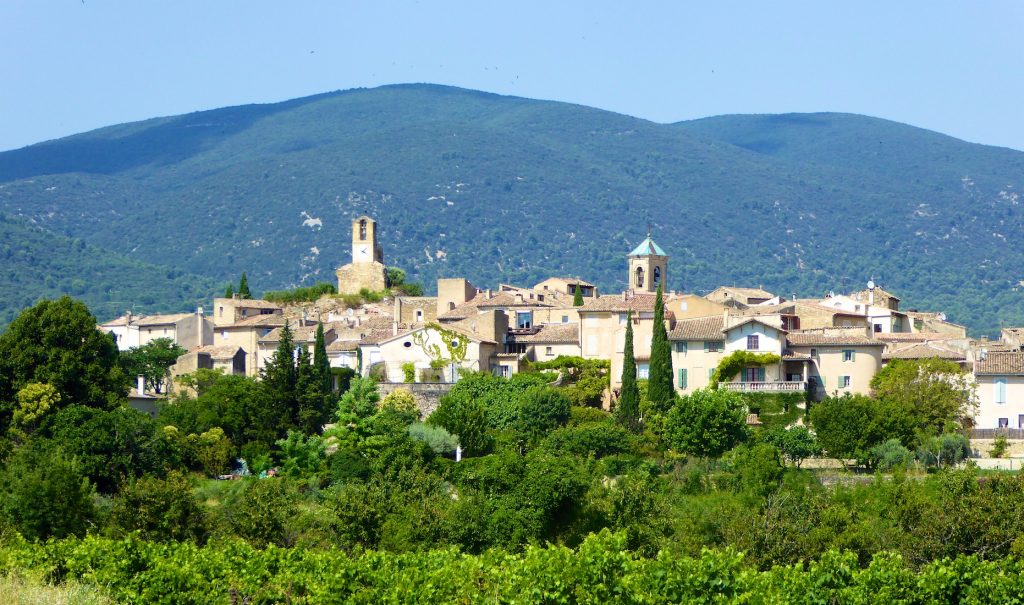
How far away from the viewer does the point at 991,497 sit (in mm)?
50750

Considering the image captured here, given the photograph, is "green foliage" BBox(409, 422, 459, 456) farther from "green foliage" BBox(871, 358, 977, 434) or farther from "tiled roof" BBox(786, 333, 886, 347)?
"green foliage" BBox(871, 358, 977, 434)

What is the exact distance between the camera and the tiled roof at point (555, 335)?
78500 mm

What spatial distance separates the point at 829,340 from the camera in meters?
70.2

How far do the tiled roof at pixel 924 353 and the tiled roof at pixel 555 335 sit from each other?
45.4 ft

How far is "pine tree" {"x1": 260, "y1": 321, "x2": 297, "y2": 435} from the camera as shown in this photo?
226 ft

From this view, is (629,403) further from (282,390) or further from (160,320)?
(160,320)

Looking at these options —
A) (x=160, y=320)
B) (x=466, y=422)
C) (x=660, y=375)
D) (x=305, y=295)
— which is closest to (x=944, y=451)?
(x=660, y=375)

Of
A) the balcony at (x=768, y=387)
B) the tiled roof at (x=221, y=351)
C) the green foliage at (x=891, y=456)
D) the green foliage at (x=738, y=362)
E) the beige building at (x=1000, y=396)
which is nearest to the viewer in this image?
the green foliage at (x=891, y=456)

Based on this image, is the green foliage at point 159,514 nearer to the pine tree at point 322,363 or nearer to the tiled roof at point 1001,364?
the pine tree at point 322,363

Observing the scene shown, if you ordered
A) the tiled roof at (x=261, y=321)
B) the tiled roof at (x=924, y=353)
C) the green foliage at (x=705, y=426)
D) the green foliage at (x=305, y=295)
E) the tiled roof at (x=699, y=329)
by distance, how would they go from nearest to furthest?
the green foliage at (x=705, y=426)
the tiled roof at (x=699, y=329)
the tiled roof at (x=924, y=353)
the tiled roof at (x=261, y=321)
the green foliage at (x=305, y=295)

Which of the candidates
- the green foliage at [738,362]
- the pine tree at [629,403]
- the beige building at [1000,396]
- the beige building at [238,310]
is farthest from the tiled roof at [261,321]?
the beige building at [1000,396]

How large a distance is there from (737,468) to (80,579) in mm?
25989

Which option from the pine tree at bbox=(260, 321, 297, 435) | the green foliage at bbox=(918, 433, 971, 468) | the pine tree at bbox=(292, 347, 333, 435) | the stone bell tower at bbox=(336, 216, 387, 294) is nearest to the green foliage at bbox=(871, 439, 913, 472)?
the green foliage at bbox=(918, 433, 971, 468)

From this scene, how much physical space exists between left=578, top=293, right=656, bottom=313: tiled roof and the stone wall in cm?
770
